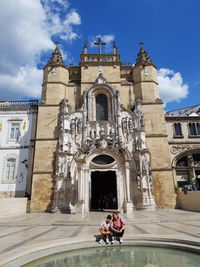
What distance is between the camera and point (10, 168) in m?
18.7

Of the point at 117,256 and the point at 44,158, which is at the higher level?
the point at 44,158

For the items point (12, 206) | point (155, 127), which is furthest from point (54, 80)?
point (12, 206)

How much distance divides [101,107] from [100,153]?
5.59 metres

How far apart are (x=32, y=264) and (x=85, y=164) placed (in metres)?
12.5

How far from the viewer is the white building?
59.1ft

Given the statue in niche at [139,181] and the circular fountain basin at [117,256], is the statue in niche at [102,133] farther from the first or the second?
the circular fountain basin at [117,256]

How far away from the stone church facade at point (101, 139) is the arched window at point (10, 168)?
8.74 ft

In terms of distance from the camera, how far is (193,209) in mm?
15867

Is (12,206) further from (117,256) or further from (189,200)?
(189,200)

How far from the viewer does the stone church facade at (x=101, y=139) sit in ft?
54.4

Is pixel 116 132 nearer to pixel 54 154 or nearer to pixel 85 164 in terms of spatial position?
pixel 85 164

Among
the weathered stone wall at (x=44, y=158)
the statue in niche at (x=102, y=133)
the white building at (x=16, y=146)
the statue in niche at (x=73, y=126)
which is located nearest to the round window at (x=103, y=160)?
the statue in niche at (x=102, y=133)

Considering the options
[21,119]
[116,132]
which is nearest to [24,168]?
[21,119]

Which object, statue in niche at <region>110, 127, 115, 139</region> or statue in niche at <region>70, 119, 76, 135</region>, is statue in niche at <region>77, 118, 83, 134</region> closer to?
statue in niche at <region>70, 119, 76, 135</region>
